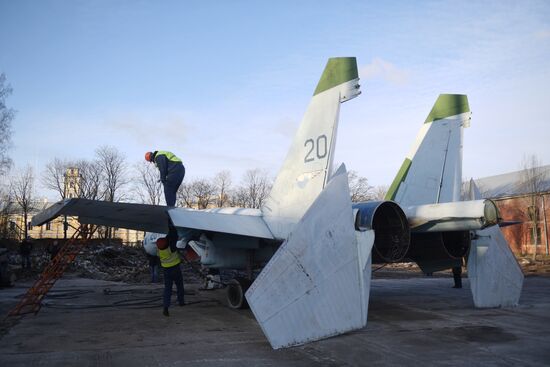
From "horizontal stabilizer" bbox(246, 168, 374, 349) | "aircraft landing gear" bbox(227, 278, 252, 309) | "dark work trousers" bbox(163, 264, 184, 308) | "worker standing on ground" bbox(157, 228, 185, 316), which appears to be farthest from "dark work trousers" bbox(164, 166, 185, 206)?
"horizontal stabilizer" bbox(246, 168, 374, 349)

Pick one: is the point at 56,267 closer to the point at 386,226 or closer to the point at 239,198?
the point at 386,226

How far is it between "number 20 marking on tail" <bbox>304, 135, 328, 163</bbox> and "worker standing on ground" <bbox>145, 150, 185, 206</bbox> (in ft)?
8.67

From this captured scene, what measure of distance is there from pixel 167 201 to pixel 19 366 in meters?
4.39

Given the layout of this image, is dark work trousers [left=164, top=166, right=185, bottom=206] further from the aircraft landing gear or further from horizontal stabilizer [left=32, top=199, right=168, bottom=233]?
the aircraft landing gear

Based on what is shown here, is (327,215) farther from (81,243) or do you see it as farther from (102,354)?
(81,243)

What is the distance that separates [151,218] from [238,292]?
2.52m

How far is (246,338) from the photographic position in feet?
20.0

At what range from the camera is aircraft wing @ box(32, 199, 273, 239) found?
7188 mm

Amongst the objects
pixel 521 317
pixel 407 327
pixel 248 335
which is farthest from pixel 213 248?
pixel 521 317

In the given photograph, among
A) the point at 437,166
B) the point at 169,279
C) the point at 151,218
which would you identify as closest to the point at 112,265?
the point at 169,279

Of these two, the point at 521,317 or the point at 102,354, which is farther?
the point at 521,317

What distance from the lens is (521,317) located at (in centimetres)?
780

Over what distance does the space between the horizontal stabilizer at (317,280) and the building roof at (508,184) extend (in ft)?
125

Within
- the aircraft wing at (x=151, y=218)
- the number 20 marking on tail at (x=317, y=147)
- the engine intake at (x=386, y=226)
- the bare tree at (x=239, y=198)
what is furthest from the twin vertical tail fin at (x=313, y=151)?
the bare tree at (x=239, y=198)
